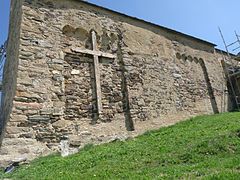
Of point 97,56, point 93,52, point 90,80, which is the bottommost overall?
point 90,80

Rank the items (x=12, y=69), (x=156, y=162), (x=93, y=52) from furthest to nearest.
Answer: (x=93, y=52), (x=12, y=69), (x=156, y=162)

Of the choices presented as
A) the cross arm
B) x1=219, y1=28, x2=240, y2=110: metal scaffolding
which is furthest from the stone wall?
x1=219, y1=28, x2=240, y2=110: metal scaffolding

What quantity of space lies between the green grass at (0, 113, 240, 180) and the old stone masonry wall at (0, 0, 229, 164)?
1.15m

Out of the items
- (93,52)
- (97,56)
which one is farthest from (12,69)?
(97,56)

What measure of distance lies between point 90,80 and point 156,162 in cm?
435

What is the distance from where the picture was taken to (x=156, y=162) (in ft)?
16.8

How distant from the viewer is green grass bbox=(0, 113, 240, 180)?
421 centimetres

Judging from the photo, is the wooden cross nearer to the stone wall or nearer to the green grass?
the stone wall

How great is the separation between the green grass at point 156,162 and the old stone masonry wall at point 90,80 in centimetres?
115

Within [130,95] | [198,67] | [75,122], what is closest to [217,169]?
[75,122]

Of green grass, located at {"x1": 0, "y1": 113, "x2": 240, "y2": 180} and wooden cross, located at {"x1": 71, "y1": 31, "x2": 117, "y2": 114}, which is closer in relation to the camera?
green grass, located at {"x1": 0, "y1": 113, "x2": 240, "y2": 180}

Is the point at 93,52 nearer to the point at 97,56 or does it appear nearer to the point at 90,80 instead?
the point at 97,56

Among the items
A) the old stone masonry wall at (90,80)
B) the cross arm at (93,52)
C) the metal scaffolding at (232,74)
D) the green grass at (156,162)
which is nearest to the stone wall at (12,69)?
the old stone masonry wall at (90,80)

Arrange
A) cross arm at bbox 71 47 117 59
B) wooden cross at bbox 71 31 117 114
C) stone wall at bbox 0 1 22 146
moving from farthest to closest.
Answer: cross arm at bbox 71 47 117 59 < wooden cross at bbox 71 31 117 114 < stone wall at bbox 0 1 22 146
